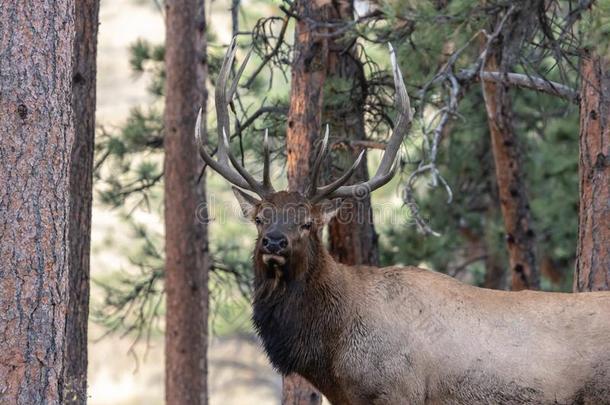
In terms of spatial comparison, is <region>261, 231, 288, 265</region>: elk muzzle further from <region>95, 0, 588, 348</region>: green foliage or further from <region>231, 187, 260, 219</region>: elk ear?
<region>95, 0, 588, 348</region>: green foliage

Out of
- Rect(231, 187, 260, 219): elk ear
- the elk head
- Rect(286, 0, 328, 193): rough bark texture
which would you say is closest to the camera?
the elk head

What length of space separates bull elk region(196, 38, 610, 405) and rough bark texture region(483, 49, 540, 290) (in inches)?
158

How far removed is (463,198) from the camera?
1417 cm

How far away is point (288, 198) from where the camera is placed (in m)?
7.16

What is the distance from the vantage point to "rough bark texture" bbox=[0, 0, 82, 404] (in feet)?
16.0

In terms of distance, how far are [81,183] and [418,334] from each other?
3.09m

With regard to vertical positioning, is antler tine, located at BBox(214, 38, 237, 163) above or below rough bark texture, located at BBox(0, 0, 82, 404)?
above

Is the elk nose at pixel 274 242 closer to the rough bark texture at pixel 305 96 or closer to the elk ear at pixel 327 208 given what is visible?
the elk ear at pixel 327 208

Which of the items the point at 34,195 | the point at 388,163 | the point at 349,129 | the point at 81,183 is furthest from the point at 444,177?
the point at 34,195

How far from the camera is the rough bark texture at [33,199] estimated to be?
4879 millimetres

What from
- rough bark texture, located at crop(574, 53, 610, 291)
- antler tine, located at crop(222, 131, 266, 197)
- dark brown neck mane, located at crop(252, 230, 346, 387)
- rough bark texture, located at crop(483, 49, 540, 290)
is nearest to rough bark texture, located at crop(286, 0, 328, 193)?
antler tine, located at crop(222, 131, 266, 197)

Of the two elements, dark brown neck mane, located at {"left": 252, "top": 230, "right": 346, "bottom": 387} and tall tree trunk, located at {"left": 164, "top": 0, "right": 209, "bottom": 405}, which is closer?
dark brown neck mane, located at {"left": 252, "top": 230, "right": 346, "bottom": 387}

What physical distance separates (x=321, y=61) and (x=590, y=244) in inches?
116

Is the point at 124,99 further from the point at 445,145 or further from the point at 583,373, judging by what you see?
the point at 583,373
